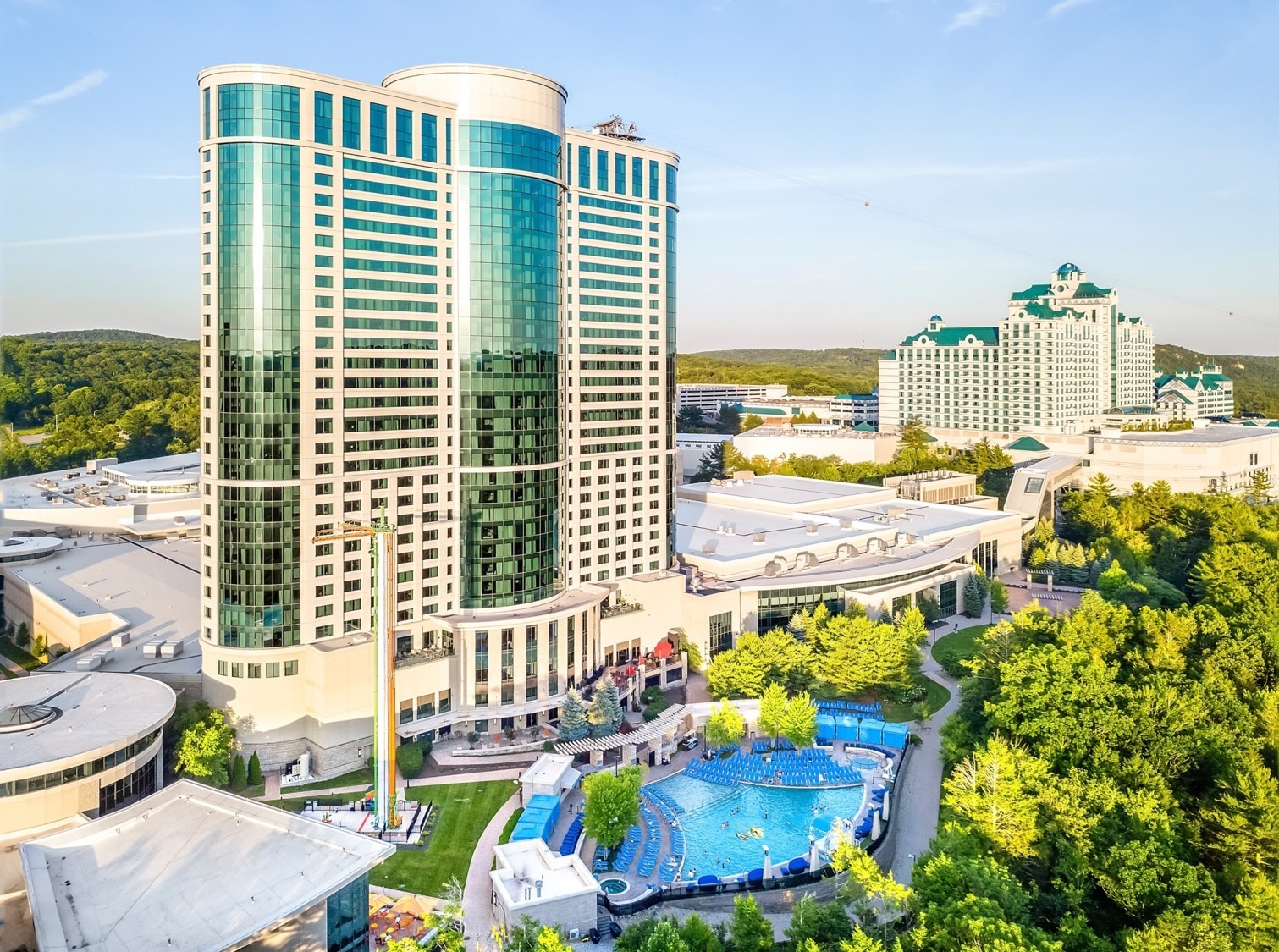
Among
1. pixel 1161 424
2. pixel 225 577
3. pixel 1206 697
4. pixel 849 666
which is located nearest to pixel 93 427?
pixel 225 577

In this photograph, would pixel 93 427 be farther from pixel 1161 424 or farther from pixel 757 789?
pixel 1161 424

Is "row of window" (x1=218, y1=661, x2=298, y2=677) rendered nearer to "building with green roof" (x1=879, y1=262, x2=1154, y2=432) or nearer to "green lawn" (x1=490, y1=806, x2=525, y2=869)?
"green lawn" (x1=490, y1=806, x2=525, y2=869)

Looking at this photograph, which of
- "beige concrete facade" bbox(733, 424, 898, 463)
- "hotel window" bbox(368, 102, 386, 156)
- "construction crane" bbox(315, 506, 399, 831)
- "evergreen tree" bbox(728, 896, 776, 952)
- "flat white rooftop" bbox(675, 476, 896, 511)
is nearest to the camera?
"evergreen tree" bbox(728, 896, 776, 952)

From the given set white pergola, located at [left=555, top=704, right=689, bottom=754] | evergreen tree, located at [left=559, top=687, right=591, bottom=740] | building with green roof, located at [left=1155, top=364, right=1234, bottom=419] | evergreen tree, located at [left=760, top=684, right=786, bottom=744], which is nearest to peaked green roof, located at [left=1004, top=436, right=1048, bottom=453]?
building with green roof, located at [left=1155, top=364, right=1234, bottom=419]

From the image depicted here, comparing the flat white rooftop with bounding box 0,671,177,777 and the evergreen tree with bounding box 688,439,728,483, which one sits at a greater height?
the evergreen tree with bounding box 688,439,728,483

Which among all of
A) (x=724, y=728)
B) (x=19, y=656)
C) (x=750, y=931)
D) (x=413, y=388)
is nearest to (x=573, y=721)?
(x=724, y=728)

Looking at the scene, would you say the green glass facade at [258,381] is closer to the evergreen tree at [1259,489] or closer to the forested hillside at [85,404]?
the forested hillside at [85,404]
